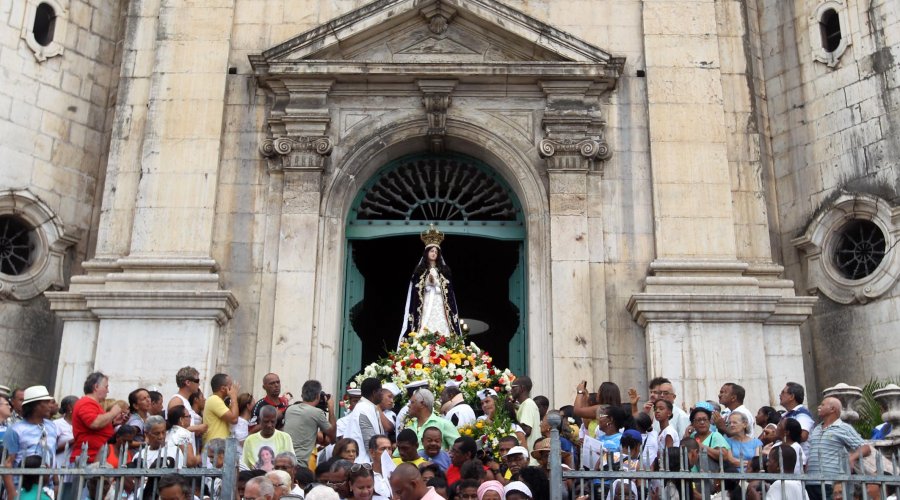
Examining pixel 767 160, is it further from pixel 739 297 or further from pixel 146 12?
pixel 146 12

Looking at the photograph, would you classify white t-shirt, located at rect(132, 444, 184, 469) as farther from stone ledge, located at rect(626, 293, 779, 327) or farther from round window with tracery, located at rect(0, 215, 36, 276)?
round window with tracery, located at rect(0, 215, 36, 276)

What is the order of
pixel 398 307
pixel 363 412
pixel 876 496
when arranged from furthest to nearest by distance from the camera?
pixel 398 307, pixel 363 412, pixel 876 496

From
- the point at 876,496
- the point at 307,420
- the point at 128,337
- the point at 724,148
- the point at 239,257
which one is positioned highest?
the point at 724,148

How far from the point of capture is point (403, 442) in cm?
1073

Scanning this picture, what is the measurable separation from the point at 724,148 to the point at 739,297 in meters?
2.53

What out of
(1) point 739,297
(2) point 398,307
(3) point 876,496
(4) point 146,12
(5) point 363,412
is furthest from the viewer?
(2) point 398,307

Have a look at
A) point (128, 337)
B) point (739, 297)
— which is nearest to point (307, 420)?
point (128, 337)

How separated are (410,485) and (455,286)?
15.1m

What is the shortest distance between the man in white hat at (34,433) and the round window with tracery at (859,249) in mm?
12588

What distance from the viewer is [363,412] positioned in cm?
1230

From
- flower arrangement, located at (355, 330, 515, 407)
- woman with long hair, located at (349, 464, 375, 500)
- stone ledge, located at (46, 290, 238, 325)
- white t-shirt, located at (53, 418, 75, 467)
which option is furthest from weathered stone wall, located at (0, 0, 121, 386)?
woman with long hair, located at (349, 464, 375, 500)

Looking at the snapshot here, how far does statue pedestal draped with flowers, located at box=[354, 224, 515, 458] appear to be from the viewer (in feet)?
49.5

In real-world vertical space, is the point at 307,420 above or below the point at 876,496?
above

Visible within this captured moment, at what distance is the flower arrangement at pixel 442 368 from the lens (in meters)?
15.1
